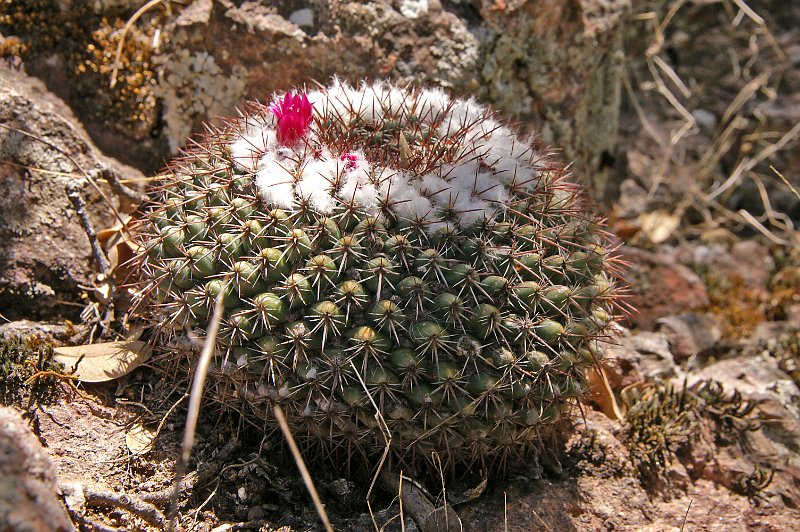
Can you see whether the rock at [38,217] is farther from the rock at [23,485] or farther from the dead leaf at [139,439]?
the rock at [23,485]

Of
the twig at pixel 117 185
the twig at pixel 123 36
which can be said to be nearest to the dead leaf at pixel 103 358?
the twig at pixel 117 185

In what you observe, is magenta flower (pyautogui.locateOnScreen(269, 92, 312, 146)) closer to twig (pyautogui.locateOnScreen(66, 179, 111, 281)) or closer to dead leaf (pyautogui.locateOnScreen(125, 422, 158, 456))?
twig (pyautogui.locateOnScreen(66, 179, 111, 281))

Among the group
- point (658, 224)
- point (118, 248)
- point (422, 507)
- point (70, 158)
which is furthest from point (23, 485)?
point (658, 224)

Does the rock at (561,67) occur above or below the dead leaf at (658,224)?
above

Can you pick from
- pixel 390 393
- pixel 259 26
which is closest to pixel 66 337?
pixel 390 393

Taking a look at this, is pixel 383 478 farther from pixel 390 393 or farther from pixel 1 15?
pixel 1 15

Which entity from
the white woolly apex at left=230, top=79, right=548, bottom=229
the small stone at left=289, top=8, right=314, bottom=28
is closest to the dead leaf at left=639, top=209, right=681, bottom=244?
the white woolly apex at left=230, top=79, right=548, bottom=229

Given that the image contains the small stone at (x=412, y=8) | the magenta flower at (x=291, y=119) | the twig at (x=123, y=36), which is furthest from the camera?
Answer: the small stone at (x=412, y=8)

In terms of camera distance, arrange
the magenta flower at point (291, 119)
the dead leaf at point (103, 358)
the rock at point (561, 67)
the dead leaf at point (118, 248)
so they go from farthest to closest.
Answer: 1. the rock at point (561, 67)
2. the dead leaf at point (118, 248)
3. the dead leaf at point (103, 358)
4. the magenta flower at point (291, 119)
